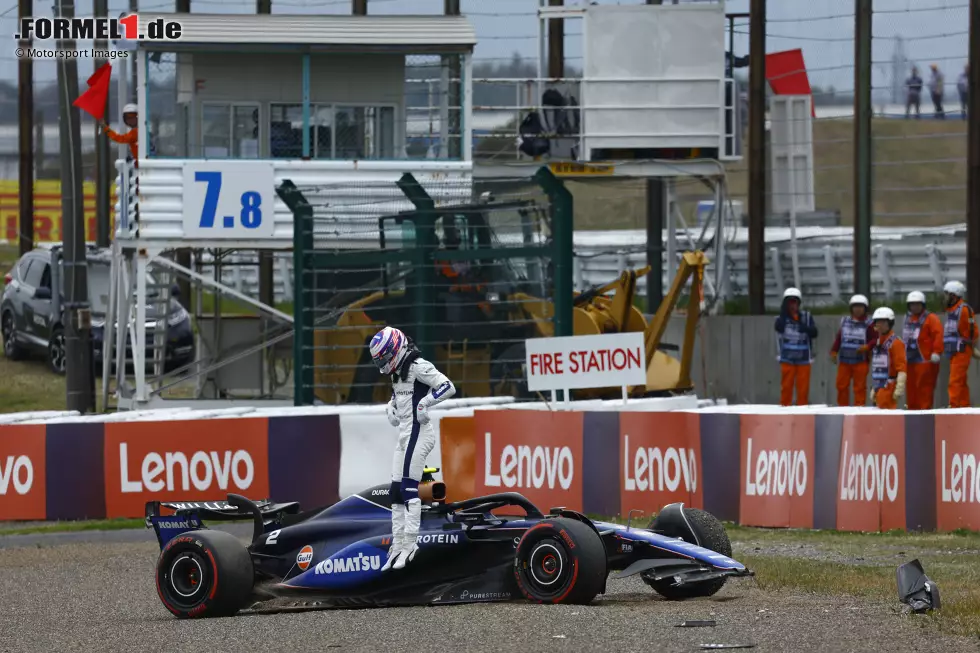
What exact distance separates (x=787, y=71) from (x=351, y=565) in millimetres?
21359

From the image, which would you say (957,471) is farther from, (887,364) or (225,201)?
(225,201)

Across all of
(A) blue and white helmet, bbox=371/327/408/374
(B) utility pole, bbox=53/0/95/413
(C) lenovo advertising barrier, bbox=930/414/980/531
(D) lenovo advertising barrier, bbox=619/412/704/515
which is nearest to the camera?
(A) blue and white helmet, bbox=371/327/408/374

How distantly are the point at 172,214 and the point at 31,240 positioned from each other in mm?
12790

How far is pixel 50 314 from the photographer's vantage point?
98.9 feet

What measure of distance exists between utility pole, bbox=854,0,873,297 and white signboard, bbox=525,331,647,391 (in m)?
7.35

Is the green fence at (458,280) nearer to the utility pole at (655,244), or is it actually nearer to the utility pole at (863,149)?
the utility pole at (863,149)

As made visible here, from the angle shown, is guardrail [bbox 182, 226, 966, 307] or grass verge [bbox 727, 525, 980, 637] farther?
guardrail [bbox 182, 226, 966, 307]

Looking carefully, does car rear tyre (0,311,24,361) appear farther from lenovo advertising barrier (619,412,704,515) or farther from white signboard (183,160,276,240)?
lenovo advertising barrier (619,412,704,515)

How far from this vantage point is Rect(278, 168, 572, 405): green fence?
2023 centimetres

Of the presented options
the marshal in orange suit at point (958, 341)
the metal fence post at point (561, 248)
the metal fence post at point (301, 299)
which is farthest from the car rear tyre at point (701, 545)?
the metal fence post at point (301, 299)

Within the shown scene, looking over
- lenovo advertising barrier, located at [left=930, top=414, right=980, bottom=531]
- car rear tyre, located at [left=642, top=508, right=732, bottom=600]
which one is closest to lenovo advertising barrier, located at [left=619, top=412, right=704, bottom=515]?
lenovo advertising barrier, located at [left=930, top=414, right=980, bottom=531]

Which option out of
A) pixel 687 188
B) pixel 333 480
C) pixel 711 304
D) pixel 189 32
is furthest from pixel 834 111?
pixel 333 480
